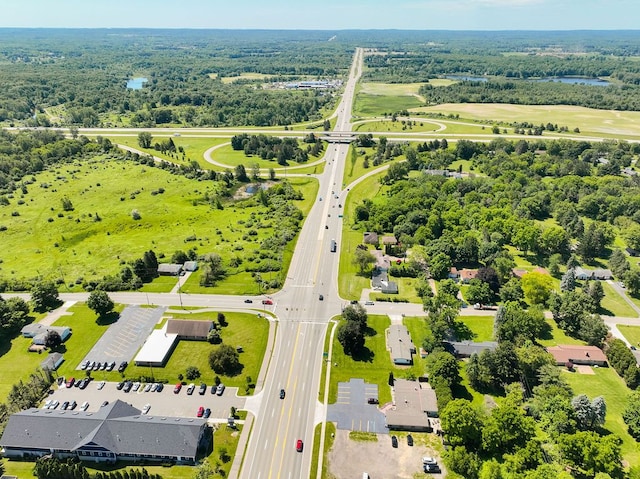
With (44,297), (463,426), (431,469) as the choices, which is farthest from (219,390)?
(44,297)

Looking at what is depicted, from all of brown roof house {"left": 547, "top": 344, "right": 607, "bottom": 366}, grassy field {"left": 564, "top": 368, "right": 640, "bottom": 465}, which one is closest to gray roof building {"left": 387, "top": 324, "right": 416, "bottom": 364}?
brown roof house {"left": 547, "top": 344, "right": 607, "bottom": 366}

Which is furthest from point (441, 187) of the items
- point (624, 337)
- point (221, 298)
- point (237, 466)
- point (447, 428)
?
point (237, 466)

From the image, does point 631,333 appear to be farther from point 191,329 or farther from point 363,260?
point 191,329

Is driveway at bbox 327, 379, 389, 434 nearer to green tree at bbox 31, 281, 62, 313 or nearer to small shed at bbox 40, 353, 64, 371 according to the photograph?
small shed at bbox 40, 353, 64, 371

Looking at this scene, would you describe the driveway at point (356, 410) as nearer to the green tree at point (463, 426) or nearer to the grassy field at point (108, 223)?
the green tree at point (463, 426)

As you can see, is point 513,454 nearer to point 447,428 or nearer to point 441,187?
point 447,428

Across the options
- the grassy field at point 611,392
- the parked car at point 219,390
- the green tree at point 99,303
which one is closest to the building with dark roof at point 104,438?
the parked car at point 219,390
